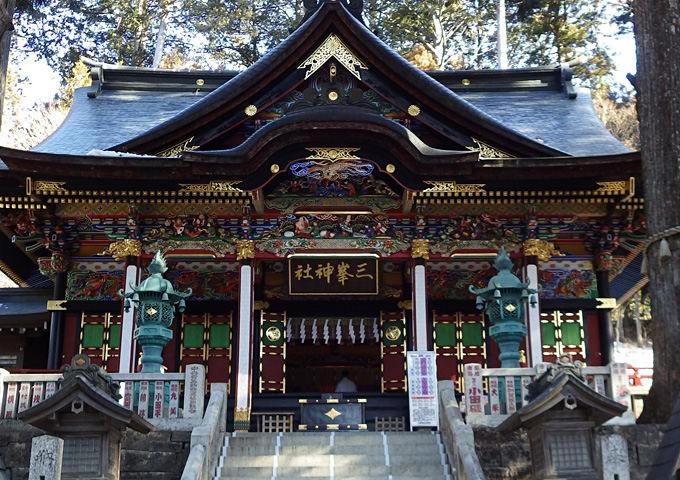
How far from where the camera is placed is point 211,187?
42.5 feet

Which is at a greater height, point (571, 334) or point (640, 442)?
point (571, 334)

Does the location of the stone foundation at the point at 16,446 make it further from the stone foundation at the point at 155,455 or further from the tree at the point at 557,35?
the tree at the point at 557,35

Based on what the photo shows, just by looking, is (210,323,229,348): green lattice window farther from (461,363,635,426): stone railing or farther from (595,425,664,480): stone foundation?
(595,425,664,480): stone foundation

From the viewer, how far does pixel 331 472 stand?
9.43m

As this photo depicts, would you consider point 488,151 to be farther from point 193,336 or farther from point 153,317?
point 153,317

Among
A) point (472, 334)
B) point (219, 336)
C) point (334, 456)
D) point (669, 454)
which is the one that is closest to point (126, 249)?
point (219, 336)

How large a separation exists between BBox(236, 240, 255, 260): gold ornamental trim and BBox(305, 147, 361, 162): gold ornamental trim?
1697 millimetres

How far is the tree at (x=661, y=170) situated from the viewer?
9570 mm

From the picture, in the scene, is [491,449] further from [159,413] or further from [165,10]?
[165,10]

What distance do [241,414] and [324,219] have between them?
3429mm

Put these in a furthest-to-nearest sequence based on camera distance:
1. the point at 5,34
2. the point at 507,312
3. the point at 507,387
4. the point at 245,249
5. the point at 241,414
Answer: the point at 5,34 → the point at 245,249 → the point at 241,414 → the point at 507,312 → the point at 507,387

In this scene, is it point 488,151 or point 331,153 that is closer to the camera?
point 331,153

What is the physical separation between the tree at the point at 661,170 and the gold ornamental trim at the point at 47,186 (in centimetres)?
837

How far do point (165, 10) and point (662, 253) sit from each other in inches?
1018
